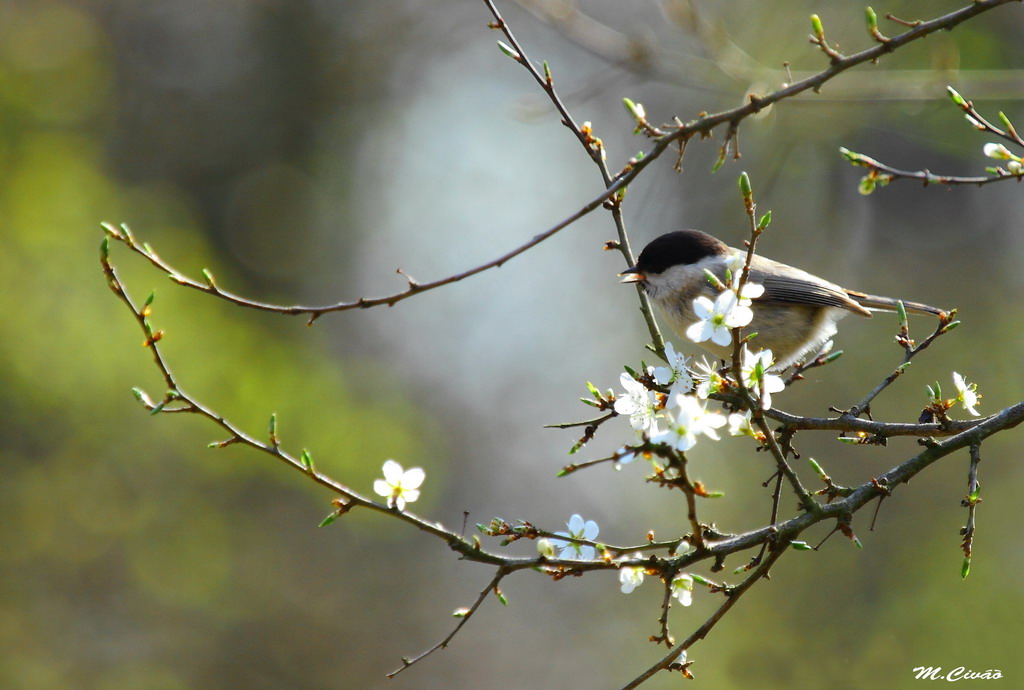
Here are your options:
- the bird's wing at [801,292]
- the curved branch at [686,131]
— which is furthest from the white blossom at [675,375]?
the bird's wing at [801,292]

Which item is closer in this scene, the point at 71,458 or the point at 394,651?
the point at 71,458

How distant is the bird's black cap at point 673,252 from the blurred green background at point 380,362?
128 cm

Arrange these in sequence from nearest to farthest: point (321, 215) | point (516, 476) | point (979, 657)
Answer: point (979, 657) < point (516, 476) < point (321, 215)

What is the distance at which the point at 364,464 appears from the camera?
9117 millimetres

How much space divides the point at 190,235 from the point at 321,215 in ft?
9.78

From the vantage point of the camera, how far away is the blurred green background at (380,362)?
8.20 meters

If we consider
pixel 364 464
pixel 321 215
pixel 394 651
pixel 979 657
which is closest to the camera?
pixel 979 657

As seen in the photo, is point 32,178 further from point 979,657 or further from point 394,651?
point 979,657

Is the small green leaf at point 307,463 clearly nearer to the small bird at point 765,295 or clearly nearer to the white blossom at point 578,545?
the white blossom at point 578,545

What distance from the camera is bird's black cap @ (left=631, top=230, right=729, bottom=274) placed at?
3789 millimetres

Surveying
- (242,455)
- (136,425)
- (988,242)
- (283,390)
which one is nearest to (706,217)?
(988,242)

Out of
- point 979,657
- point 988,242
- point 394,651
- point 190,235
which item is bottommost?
point 979,657

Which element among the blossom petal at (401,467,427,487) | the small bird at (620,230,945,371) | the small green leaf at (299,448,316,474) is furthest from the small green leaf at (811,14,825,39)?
the small bird at (620,230,945,371)

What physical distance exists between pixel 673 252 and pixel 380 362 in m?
8.29
